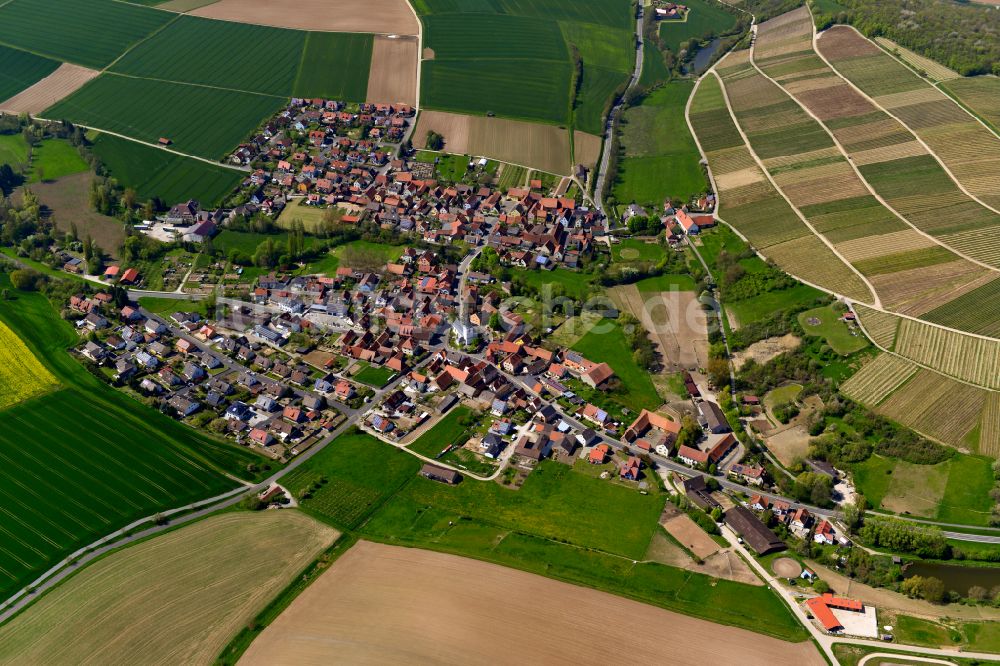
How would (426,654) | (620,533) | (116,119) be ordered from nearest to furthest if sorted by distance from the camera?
(426,654), (620,533), (116,119)

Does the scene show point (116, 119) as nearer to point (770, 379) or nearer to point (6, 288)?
point (6, 288)

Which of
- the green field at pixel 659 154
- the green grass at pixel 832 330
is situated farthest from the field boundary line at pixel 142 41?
the green grass at pixel 832 330

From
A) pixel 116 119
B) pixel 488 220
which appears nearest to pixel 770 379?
pixel 488 220

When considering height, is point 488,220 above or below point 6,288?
above

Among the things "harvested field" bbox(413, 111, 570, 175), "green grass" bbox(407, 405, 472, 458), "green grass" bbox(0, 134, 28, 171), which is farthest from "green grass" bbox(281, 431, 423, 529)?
"green grass" bbox(0, 134, 28, 171)

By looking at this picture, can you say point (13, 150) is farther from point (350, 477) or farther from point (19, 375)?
point (350, 477)

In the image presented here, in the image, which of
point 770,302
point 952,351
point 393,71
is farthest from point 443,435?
point 393,71
